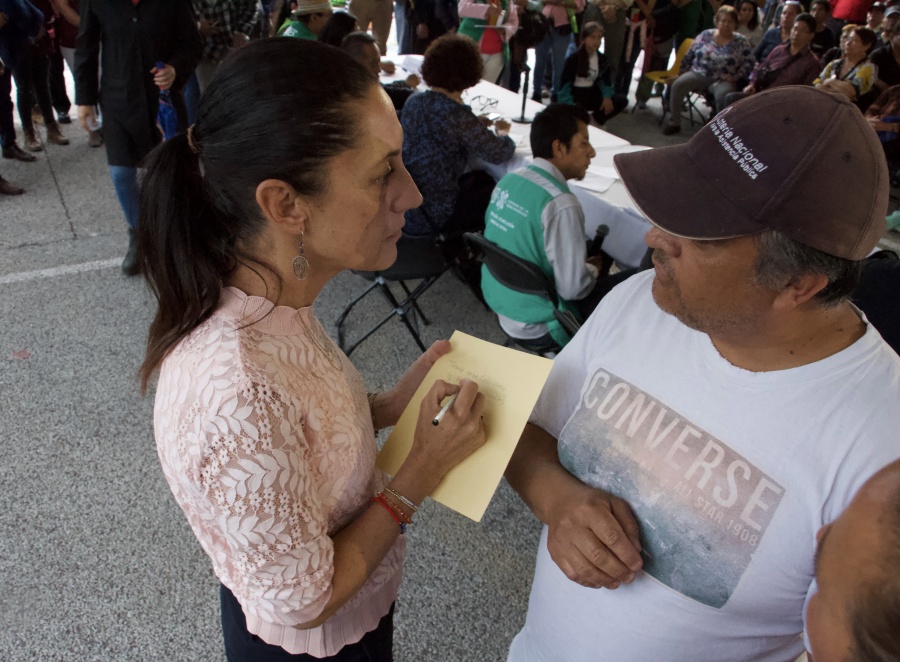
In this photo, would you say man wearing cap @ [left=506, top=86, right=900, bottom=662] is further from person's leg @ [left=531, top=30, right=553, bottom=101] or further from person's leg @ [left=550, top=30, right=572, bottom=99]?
person's leg @ [left=531, top=30, right=553, bottom=101]

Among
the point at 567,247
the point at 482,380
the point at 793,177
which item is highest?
the point at 793,177

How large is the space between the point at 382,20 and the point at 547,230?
18.6 feet

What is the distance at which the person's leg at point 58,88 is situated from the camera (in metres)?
5.54

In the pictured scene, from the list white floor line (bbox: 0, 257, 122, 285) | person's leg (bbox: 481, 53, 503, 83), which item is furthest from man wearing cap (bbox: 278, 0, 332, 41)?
white floor line (bbox: 0, 257, 122, 285)

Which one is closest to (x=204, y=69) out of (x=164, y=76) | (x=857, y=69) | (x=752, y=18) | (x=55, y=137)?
(x=55, y=137)

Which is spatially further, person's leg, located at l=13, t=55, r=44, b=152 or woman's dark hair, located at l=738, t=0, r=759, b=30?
woman's dark hair, located at l=738, t=0, r=759, b=30

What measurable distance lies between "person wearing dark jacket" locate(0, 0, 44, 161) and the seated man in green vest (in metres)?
4.36

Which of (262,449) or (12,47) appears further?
(12,47)

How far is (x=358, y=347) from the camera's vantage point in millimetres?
3205

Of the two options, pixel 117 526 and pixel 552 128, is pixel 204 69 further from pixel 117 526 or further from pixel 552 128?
pixel 117 526

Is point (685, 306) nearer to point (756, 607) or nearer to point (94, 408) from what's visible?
point (756, 607)

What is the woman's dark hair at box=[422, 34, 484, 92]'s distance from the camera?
3346 millimetres

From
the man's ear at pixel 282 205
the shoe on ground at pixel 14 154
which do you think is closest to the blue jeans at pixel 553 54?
the shoe on ground at pixel 14 154

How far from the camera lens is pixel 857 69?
571cm
